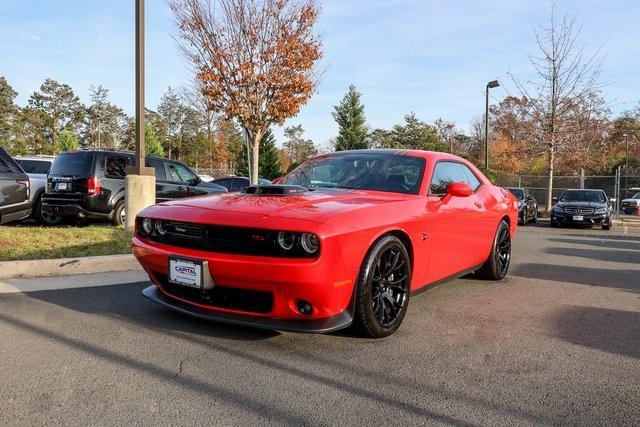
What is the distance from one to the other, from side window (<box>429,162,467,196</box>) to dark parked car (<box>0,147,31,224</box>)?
5867 millimetres

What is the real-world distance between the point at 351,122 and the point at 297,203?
48.4 m

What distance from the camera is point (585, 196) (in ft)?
56.7

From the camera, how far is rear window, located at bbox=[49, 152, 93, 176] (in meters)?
9.58

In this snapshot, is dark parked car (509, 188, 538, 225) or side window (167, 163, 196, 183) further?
dark parked car (509, 188, 538, 225)

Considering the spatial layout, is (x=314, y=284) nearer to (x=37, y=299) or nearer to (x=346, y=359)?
(x=346, y=359)

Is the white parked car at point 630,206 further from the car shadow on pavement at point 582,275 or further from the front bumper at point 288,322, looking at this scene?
the front bumper at point 288,322

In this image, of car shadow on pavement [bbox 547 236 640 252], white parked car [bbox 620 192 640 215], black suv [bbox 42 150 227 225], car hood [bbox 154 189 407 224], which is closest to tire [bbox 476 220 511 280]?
car hood [bbox 154 189 407 224]

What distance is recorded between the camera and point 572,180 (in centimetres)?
2755

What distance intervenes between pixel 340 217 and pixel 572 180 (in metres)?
27.8

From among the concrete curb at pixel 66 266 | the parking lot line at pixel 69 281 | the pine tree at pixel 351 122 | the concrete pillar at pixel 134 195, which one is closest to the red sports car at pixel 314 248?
the parking lot line at pixel 69 281

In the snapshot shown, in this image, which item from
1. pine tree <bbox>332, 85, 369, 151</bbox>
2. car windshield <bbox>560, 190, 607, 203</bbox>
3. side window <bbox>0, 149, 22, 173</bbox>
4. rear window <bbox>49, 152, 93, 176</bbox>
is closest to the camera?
side window <bbox>0, 149, 22, 173</bbox>

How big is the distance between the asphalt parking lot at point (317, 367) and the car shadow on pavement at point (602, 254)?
3815 millimetres

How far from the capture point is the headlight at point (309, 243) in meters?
3.15

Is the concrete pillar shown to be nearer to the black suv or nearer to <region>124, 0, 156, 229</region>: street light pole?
<region>124, 0, 156, 229</region>: street light pole
